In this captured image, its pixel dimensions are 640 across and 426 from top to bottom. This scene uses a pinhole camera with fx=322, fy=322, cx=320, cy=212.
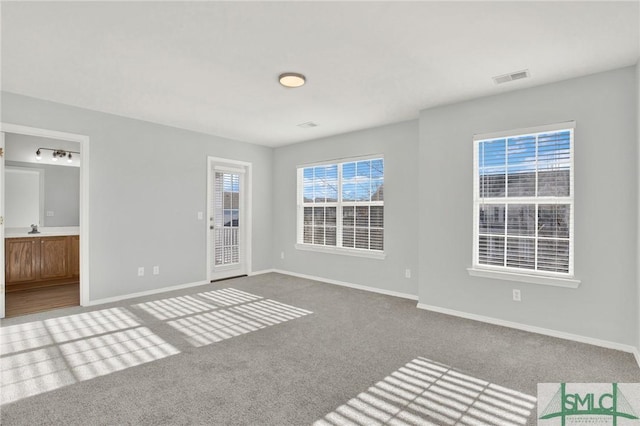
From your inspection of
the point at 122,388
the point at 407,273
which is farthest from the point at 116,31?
the point at 407,273

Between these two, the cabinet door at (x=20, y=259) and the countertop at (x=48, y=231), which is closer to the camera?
the cabinet door at (x=20, y=259)

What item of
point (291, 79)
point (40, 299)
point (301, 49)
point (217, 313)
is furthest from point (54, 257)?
point (301, 49)

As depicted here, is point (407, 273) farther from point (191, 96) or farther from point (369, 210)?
point (191, 96)

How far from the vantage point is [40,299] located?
447cm

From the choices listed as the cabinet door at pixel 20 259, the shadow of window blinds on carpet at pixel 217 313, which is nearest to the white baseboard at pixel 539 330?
the shadow of window blinds on carpet at pixel 217 313

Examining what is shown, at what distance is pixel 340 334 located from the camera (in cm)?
322

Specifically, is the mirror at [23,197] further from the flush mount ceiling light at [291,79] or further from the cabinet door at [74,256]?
the flush mount ceiling light at [291,79]

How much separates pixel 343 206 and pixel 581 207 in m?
3.21

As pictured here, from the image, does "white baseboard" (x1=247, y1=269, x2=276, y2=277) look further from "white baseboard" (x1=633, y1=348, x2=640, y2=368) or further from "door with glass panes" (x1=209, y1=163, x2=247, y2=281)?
"white baseboard" (x1=633, y1=348, x2=640, y2=368)

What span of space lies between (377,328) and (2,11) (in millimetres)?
3934

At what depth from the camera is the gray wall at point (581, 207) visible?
288 cm

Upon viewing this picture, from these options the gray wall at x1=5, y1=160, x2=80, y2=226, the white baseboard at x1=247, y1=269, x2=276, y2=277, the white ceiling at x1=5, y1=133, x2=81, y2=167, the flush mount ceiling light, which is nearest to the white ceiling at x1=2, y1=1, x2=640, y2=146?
the flush mount ceiling light

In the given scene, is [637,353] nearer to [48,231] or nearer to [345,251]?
[345,251]

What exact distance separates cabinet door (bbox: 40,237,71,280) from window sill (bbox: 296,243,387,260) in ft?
12.9
